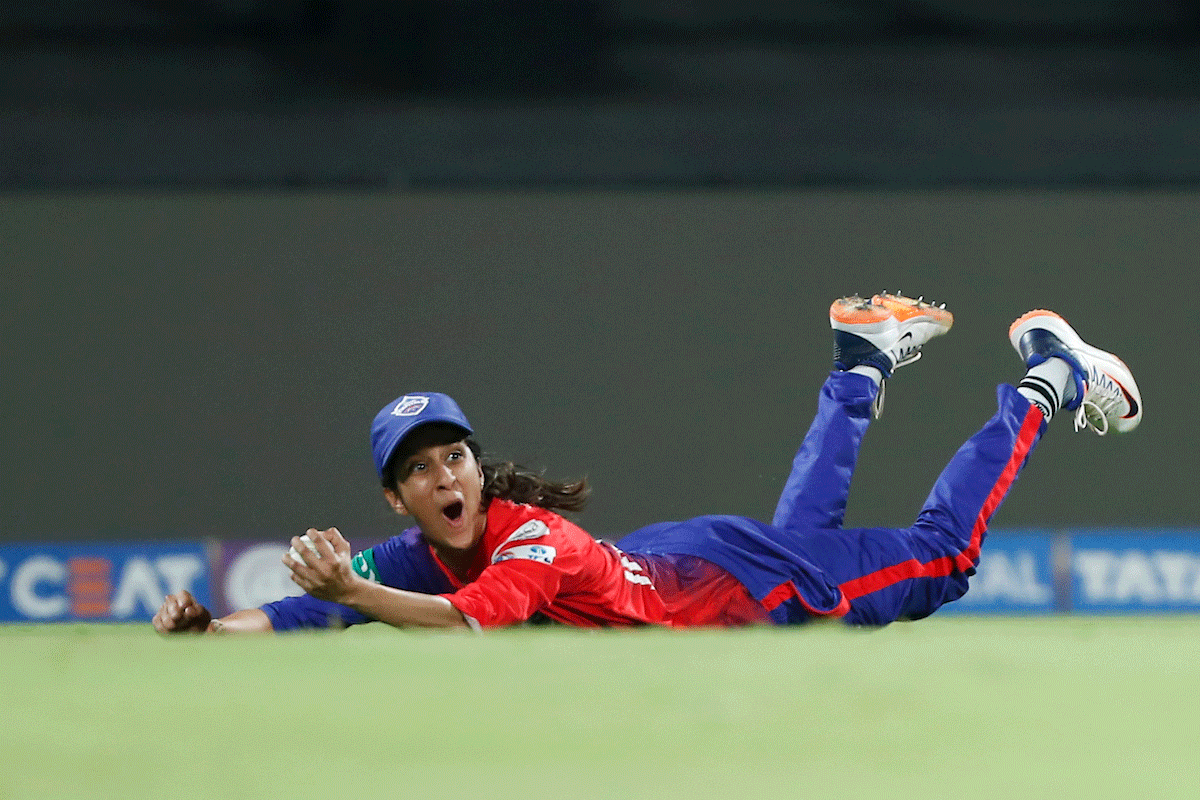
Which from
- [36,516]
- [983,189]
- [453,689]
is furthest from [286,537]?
[453,689]

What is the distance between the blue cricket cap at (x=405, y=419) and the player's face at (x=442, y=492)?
0.04 meters

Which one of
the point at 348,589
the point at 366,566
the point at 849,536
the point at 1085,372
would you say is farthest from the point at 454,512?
the point at 1085,372

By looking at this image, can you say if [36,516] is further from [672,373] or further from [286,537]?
[672,373]

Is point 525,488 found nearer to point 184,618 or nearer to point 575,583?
point 575,583

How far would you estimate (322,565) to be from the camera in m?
1.86

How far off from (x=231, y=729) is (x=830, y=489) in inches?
70.4

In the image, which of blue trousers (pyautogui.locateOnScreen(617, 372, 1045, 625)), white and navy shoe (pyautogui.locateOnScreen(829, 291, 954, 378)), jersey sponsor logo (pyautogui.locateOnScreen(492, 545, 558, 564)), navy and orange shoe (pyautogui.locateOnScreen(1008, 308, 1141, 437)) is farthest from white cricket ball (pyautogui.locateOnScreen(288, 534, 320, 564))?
navy and orange shoe (pyautogui.locateOnScreen(1008, 308, 1141, 437))

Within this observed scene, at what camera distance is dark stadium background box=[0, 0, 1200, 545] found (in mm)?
5559

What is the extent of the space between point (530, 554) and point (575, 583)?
0.40 ft

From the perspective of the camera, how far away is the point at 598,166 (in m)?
5.73

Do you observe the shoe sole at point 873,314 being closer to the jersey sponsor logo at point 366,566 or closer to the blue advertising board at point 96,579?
the jersey sponsor logo at point 366,566

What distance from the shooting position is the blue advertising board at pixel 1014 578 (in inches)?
206

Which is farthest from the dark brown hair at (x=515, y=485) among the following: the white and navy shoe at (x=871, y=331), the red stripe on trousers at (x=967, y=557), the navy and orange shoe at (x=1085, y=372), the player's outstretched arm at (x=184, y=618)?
the navy and orange shoe at (x=1085, y=372)

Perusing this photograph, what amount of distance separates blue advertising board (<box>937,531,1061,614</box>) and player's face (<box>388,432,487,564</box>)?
3329mm
